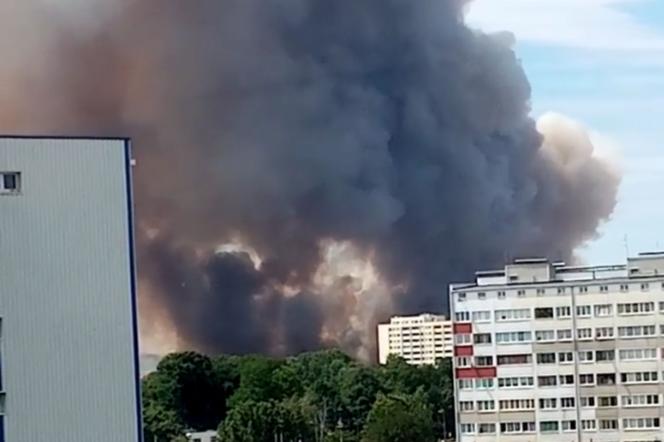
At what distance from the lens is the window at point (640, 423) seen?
115ft

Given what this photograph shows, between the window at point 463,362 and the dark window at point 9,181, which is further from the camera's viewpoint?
the window at point 463,362

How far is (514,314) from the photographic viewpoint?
119 ft

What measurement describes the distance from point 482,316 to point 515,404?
2080 millimetres

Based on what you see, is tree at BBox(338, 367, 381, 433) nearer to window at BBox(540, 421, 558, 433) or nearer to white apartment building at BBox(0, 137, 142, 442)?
window at BBox(540, 421, 558, 433)

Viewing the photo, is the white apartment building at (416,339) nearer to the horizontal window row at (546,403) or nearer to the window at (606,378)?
→ the horizontal window row at (546,403)

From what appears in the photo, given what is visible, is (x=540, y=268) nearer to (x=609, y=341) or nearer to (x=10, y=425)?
(x=609, y=341)

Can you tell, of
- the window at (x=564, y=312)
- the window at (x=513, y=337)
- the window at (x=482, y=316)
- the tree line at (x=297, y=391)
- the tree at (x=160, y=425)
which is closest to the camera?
the window at (x=564, y=312)

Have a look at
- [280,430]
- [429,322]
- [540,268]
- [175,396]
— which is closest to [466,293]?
[540,268]

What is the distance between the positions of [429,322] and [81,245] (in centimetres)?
6130

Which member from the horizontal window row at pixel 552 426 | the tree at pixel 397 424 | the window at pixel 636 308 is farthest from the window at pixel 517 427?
the tree at pixel 397 424

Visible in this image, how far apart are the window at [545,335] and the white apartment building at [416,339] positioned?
36.6 m

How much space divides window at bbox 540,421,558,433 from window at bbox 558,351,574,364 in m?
1.37

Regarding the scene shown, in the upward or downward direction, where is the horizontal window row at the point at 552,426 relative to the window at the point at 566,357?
downward

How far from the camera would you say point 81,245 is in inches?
606
